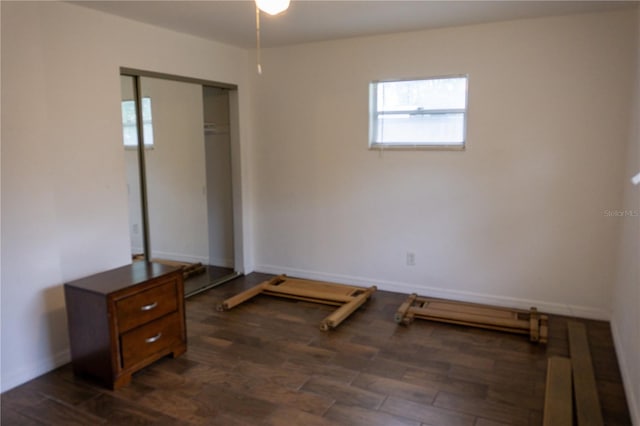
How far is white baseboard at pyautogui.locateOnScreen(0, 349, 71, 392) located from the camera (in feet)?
8.52

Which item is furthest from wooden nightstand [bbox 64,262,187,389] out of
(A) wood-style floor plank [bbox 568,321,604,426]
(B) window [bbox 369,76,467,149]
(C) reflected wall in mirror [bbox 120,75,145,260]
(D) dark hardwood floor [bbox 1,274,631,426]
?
A: (A) wood-style floor plank [bbox 568,321,604,426]

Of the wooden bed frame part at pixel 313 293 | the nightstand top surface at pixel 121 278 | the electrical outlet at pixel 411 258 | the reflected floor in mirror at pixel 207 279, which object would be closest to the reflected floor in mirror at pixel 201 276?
the reflected floor in mirror at pixel 207 279

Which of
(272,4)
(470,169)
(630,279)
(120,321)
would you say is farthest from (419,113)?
(120,321)

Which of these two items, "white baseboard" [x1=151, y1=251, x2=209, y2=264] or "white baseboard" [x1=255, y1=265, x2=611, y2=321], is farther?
"white baseboard" [x1=151, y1=251, x2=209, y2=264]

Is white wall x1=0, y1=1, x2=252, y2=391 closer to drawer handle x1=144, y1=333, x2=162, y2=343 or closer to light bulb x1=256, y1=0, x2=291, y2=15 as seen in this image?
drawer handle x1=144, y1=333, x2=162, y2=343

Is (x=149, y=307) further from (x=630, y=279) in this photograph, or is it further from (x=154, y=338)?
(x=630, y=279)

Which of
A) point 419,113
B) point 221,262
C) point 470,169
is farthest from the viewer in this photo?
point 221,262

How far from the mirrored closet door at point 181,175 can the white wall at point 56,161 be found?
0.38 metres

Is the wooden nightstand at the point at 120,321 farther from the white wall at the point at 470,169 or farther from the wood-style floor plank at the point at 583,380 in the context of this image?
the wood-style floor plank at the point at 583,380

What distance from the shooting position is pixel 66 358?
9.64 feet

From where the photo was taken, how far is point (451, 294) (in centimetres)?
401

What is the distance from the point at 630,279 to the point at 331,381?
6.07 ft

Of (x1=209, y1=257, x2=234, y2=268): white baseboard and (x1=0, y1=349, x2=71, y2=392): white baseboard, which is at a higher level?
(x1=209, y1=257, x2=234, y2=268): white baseboard

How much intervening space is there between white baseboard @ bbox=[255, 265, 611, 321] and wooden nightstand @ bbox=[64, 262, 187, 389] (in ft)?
6.12
